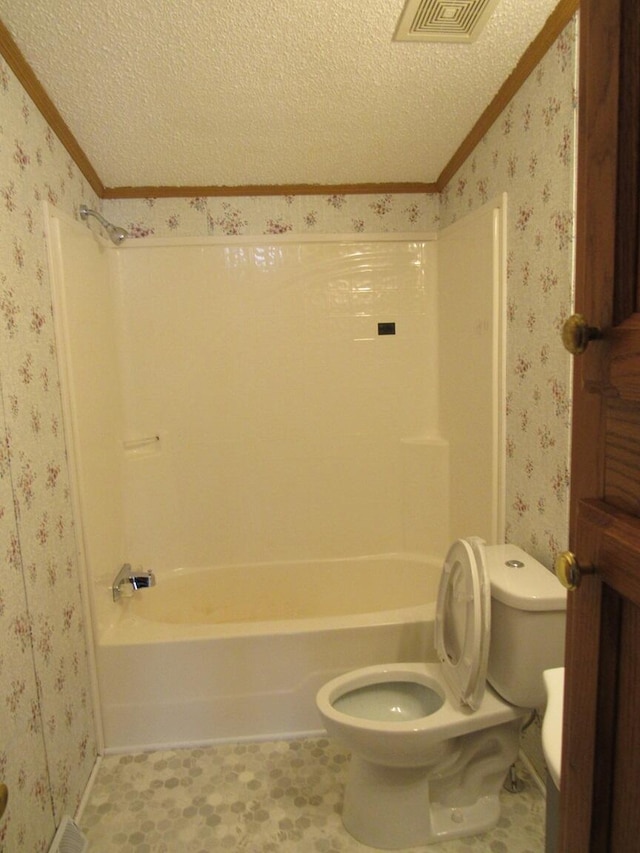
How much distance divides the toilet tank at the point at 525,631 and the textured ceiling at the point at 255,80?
146 cm

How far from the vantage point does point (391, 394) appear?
253cm

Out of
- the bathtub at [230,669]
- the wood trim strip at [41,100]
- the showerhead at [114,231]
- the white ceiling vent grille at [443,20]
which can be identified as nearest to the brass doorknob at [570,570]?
the white ceiling vent grille at [443,20]

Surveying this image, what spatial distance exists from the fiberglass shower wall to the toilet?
0.95 m

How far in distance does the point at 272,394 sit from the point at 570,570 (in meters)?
1.98

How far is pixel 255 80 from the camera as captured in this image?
1.51 metres

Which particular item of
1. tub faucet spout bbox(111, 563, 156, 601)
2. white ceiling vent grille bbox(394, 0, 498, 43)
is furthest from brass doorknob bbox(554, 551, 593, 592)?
tub faucet spout bbox(111, 563, 156, 601)

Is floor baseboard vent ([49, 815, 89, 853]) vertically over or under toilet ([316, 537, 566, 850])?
under

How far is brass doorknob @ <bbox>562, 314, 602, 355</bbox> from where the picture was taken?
544 millimetres

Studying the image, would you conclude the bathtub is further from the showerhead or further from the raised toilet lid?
the showerhead

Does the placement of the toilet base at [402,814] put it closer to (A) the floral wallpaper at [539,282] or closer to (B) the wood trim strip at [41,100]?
(A) the floral wallpaper at [539,282]

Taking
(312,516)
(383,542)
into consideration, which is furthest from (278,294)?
(383,542)

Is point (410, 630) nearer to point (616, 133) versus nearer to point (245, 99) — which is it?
point (616, 133)

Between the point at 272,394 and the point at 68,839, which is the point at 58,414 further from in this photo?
the point at 68,839

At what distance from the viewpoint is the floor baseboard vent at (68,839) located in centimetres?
138
